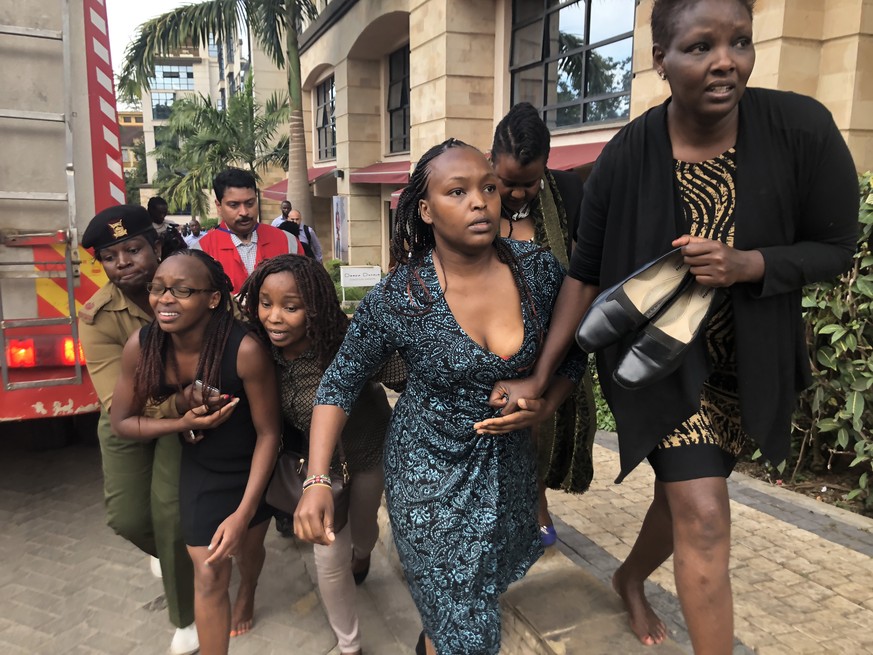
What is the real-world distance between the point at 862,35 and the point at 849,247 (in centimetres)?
376

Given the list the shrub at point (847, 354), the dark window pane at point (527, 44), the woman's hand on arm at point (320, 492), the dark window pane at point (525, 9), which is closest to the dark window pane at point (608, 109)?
the dark window pane at point (527, 44)

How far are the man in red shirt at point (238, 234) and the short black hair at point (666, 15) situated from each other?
2755 millimetres

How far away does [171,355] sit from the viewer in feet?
7.80

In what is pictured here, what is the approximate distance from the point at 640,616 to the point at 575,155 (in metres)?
5.90

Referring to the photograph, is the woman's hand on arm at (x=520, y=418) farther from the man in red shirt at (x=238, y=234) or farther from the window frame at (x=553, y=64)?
the window frame at (x=553, y=64)

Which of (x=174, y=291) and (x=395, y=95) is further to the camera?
(x=395, y=95)

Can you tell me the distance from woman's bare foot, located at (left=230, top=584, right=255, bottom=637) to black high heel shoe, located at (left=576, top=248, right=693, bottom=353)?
2.11 metres

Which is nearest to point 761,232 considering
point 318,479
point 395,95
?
point 318,479

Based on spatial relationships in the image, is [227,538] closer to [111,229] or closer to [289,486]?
[289,486]

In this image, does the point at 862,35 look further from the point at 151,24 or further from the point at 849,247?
the point at 151,24

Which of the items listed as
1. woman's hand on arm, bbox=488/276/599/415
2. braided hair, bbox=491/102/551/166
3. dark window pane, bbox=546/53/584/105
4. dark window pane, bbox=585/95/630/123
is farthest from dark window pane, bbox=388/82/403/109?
woman's hand on arm, bbox=488/276/599/415

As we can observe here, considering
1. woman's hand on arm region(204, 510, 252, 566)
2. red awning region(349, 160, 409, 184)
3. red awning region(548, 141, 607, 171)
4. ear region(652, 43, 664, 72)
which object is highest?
red awning region(349, 160, 409, 184)

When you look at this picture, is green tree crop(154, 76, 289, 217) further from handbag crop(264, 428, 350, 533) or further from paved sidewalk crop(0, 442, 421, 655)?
handbag crop(264, 428, 350, 533)

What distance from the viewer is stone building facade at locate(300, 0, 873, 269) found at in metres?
4.52
